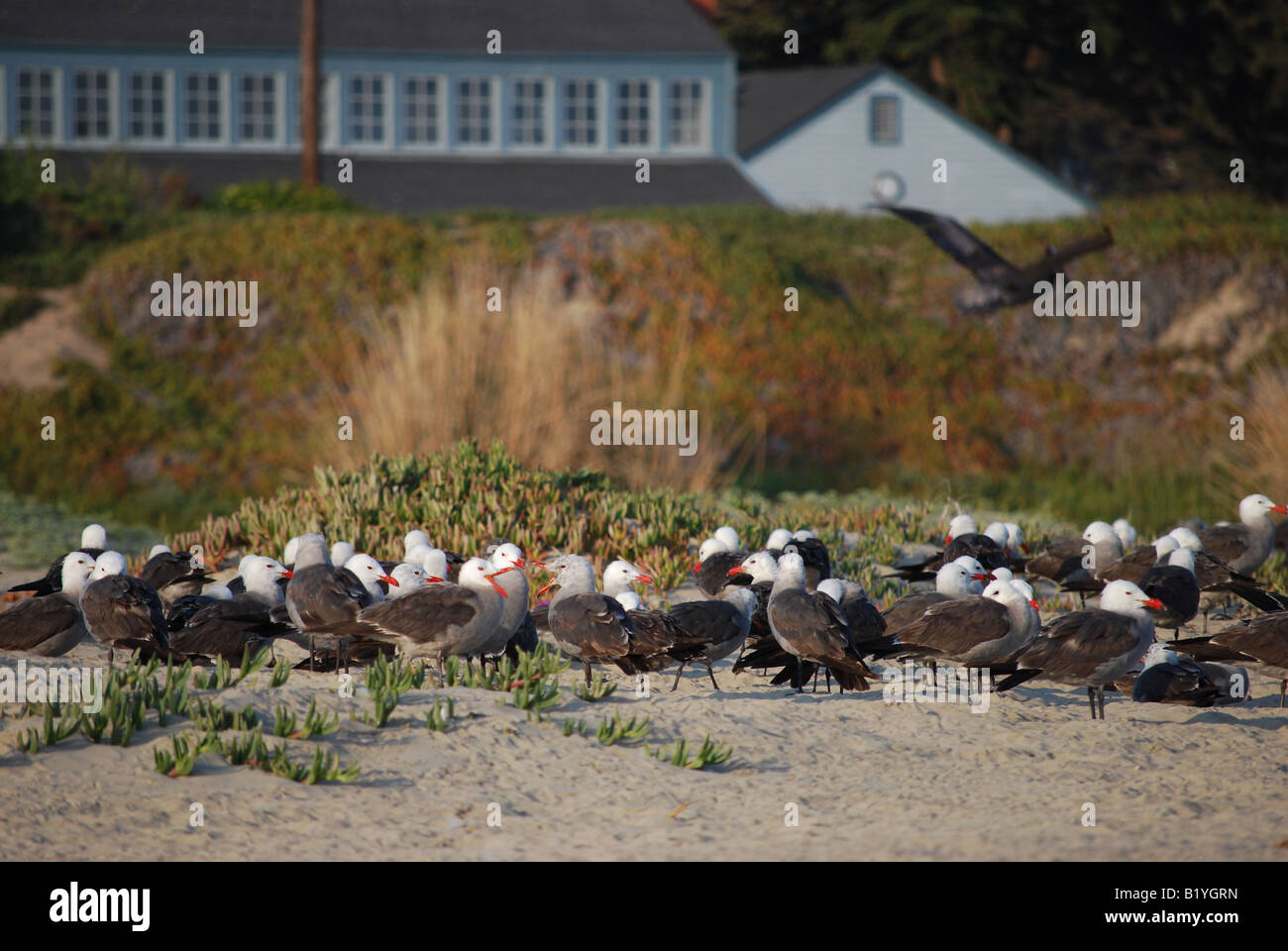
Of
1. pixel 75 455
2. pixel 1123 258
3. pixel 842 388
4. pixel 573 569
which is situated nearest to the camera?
pixel 573 569

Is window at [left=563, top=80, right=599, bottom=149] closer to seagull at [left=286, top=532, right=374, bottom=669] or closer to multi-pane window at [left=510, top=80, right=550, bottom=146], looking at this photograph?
multi-pane window at [left=510, top=80, right=550, bottom=146]

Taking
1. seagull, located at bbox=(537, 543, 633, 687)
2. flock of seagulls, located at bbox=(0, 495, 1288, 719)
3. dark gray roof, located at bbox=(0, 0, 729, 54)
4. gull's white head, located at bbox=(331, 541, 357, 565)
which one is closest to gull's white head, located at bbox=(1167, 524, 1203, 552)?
flock of seagulls, located at bbox=(0, 495, 1288, 719)

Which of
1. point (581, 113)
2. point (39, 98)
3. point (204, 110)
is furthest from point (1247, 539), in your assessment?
point (39, 98)

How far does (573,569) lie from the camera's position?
819 centimetres

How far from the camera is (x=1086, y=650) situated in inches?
295

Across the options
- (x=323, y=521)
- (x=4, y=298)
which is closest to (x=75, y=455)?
(x=4, y=298)

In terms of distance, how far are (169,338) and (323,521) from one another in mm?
13693

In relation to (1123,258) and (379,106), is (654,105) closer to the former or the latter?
(379,106)

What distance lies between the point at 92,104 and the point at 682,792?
34516 mm

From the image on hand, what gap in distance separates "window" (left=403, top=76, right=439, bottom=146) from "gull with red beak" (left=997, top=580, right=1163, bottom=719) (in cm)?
3217

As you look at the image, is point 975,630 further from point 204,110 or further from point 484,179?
point 204,110

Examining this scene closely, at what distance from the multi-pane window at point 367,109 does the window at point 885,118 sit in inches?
536

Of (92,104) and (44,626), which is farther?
(92,104)

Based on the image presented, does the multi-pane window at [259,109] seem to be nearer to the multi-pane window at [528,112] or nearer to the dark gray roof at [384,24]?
the dark gray roof at [384,24]
